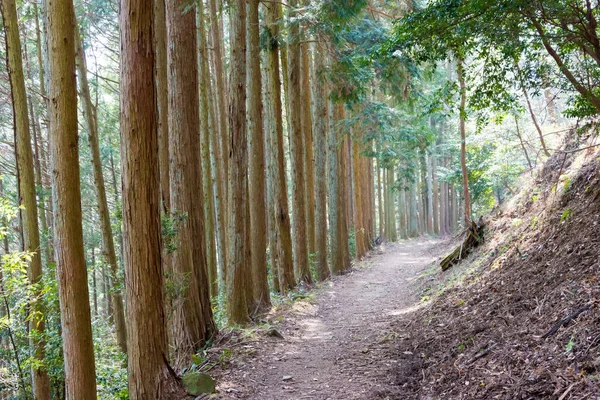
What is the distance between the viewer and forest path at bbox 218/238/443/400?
19.3 ft

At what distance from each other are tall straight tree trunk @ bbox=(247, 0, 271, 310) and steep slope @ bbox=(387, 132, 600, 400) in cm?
313

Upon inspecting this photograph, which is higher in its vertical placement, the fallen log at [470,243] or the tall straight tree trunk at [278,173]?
the tall straight tree trunk at [278,173]

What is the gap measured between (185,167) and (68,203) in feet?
7.12

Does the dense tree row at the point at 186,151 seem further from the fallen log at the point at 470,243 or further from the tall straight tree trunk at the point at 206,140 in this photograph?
the fallen log at the point at 470,243

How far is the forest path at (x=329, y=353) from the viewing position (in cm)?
589


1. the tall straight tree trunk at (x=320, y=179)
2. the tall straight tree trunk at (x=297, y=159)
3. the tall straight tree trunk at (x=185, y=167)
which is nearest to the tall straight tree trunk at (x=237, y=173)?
the tall straight tree trunk at (x=185, y=167)

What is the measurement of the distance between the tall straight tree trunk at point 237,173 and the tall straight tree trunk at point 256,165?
1060mm

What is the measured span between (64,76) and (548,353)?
5.89 m

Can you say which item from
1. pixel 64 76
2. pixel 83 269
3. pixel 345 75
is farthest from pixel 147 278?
pixel 345 75

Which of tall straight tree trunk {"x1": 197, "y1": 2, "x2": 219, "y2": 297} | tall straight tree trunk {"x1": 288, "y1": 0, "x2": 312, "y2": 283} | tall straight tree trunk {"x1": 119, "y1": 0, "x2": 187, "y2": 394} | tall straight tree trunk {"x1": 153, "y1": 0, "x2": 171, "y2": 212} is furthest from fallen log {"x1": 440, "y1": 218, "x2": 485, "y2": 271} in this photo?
tall straight tree trunk {"x1": 119, "y1": 0, "x2": 187, "y2": 394}

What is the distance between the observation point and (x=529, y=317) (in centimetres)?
516

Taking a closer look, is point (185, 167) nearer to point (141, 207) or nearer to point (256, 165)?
point (141, 207)

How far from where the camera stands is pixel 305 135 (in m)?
14.8

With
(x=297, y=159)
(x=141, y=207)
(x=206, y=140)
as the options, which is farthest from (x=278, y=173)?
(x=141, y=207)
